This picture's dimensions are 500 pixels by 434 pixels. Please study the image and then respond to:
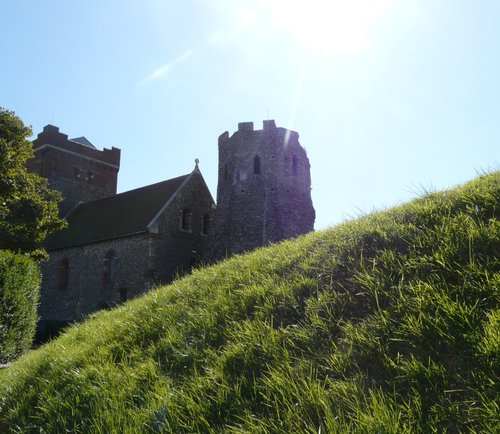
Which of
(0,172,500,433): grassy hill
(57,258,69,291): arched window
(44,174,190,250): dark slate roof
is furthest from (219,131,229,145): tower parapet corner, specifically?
(0,172,500,433): grassy hill

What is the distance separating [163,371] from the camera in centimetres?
472

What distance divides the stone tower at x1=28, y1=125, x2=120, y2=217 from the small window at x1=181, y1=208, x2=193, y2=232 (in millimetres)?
11904

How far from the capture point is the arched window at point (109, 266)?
25509mm

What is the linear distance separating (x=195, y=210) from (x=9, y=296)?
652 inches

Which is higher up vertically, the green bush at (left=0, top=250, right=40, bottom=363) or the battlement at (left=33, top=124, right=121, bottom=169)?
the battlement at (left=33, top=124, right=121, bottom=169)

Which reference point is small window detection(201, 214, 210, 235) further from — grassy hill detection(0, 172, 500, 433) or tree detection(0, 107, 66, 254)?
grassy hill detection(0, 172, 500, 433)

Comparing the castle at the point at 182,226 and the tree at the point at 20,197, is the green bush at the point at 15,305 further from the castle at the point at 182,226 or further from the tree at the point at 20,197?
the castle at the point at 182,226

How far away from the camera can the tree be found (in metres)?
13.5

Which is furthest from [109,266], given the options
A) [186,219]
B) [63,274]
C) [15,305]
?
[15,305]

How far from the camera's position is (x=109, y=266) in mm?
26000

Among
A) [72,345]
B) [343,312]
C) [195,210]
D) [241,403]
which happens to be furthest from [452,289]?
[195,210]

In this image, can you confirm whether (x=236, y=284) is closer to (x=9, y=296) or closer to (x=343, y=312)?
(x=343, y=312)

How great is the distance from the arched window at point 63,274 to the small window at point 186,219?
8177 millimetres

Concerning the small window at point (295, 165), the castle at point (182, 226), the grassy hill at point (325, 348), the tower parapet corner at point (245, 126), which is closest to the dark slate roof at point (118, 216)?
the castle at point (182, 226)
